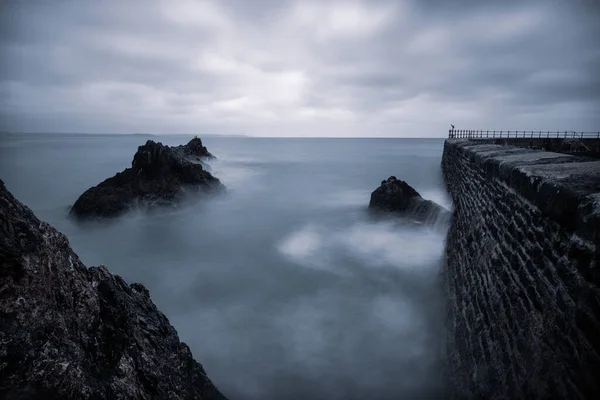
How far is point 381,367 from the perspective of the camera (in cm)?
643

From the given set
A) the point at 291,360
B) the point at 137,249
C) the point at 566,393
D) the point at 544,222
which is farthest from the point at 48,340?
the point at 137,249

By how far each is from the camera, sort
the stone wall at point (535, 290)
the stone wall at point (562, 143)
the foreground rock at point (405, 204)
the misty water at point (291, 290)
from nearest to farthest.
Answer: the stone wall at point (535, 290) < the misty water at point (291, 290) < the foreground rock at point (405, 204) < the stone wall at point (562, 143)

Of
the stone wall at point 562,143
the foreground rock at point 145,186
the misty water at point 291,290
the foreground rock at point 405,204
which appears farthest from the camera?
the stone wall at point 562,143

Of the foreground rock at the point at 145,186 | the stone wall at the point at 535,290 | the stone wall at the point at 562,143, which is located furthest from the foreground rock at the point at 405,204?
the stone wall at the point at 562,143

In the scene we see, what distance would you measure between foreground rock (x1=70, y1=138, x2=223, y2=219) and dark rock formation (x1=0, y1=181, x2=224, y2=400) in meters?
13.8

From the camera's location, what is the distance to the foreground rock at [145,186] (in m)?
15.4

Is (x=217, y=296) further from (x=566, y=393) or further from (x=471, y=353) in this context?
(x=566, y=393)

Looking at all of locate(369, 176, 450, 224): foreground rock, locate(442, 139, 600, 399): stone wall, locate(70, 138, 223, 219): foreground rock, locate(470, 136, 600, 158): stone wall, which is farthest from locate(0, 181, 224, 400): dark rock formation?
locate(470, 136, 600, 158): stone wall

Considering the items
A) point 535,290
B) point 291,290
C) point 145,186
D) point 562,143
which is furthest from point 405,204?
point 562,143

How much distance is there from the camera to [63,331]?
8.13ft

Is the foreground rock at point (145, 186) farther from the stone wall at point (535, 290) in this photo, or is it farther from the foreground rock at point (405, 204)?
the stone wall at point (535, 290)

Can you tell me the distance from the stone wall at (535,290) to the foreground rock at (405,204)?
8.30m

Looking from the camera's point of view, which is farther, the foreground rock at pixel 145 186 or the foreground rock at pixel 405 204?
the foreground rock at pixel 145 186

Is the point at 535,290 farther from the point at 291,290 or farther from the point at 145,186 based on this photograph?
the point at 145,186
